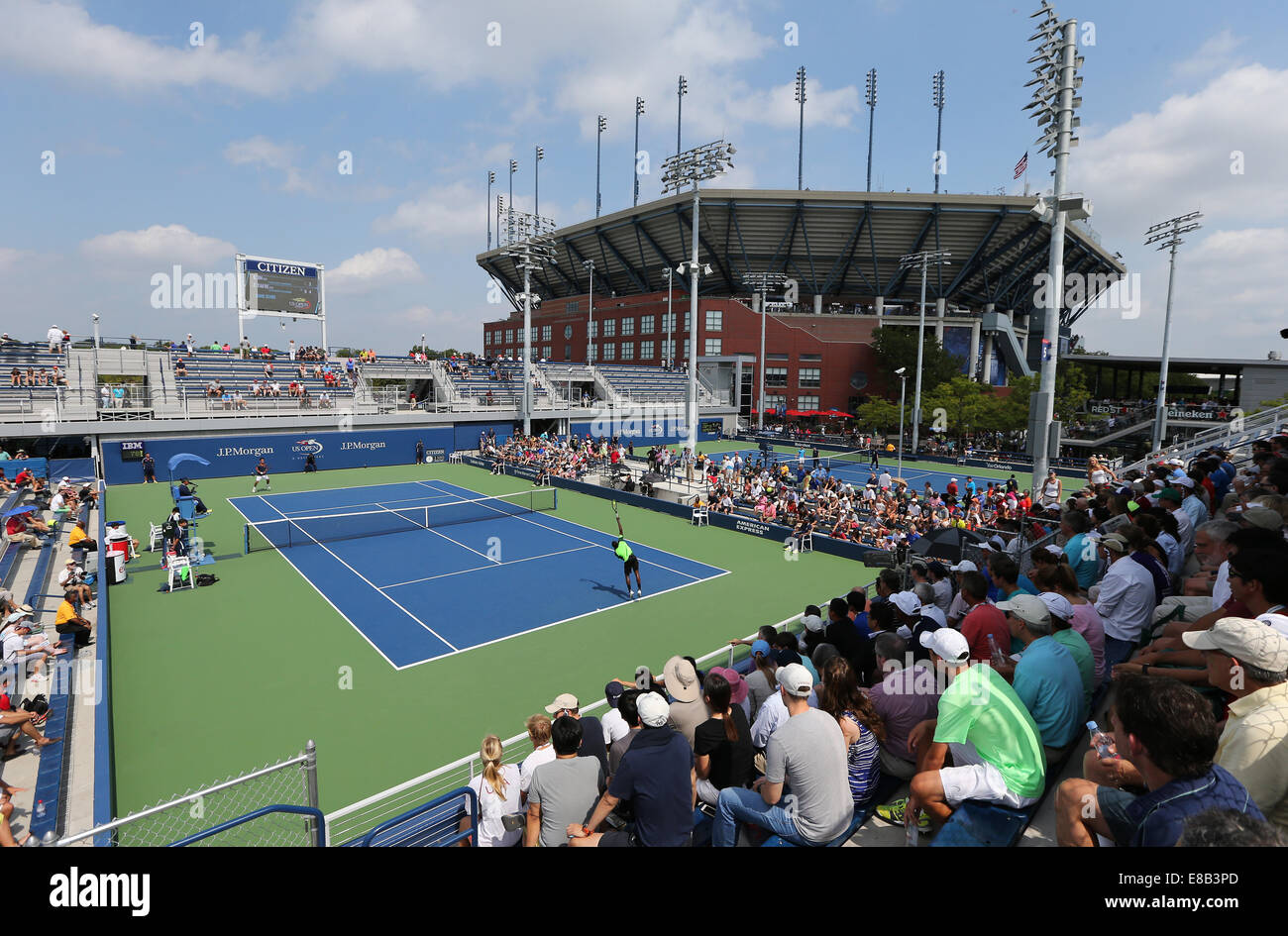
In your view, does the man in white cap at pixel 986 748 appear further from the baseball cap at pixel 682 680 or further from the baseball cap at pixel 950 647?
the baseball cap at pixel 682 680

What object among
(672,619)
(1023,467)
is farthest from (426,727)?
(1023,467)

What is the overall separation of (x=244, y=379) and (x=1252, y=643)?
151ft

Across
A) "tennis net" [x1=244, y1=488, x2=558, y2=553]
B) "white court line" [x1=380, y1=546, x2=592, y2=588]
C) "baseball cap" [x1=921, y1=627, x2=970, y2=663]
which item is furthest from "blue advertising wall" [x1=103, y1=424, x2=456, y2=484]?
"baseball cap" [x1=921, y1=627, x2=970, y2=663]

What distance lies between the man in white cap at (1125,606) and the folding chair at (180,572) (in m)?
18.3

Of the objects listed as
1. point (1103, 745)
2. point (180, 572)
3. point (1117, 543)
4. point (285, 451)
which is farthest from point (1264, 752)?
point (285, 451)

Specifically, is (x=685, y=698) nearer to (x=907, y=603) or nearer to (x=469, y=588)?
(x=907, y=603)

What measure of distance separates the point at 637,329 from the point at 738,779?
225 feet

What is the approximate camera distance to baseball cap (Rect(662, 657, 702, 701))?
5.76 metres

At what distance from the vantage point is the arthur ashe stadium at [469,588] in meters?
5.43

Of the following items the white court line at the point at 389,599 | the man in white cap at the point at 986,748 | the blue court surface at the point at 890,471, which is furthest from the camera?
the blue court surface at the point at 890,471

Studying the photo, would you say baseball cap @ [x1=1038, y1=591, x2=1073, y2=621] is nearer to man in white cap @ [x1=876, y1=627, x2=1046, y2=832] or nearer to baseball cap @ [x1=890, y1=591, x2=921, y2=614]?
man in white cap @ [x1=876, y1=627, x2=1046, y2=832]

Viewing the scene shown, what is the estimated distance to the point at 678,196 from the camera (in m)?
61.7

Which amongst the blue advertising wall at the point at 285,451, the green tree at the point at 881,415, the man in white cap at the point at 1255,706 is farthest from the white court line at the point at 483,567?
the green tree at the point at 881,415
